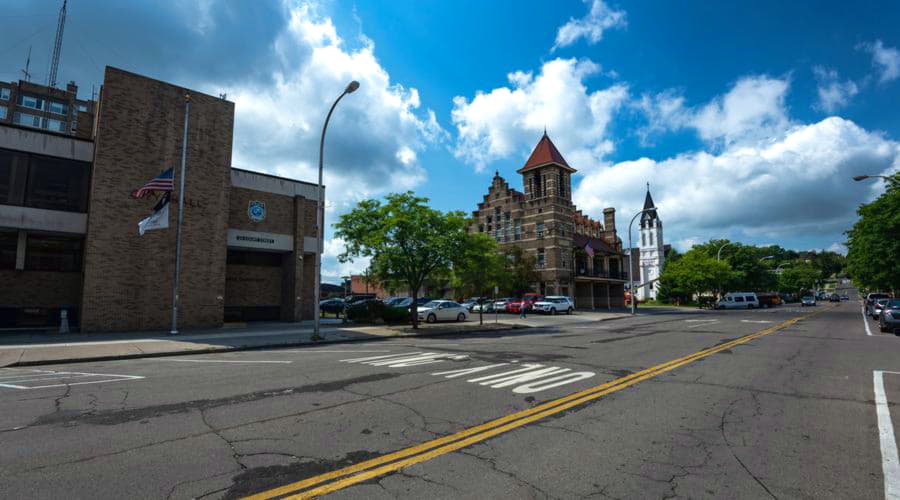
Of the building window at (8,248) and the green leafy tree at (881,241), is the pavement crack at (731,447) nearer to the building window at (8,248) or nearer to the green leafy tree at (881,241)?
the building window at (8,248)

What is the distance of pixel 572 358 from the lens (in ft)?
37.3

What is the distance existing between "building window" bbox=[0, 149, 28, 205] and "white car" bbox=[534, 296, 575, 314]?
113ft

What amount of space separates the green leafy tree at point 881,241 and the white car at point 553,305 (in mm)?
25598

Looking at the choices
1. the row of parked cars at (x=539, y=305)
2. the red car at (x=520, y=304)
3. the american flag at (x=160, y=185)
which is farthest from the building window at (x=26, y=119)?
the red car at (x=520, y=304)

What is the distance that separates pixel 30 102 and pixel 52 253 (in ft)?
152

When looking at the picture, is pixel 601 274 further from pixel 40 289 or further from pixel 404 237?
pixel 40 289

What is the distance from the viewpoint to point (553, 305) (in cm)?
3875

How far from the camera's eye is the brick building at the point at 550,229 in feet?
158

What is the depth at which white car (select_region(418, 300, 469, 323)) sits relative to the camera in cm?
2759

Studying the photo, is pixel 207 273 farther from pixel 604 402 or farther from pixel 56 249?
pixel 604 402

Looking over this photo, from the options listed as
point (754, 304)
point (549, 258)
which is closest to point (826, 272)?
point (754, 304)

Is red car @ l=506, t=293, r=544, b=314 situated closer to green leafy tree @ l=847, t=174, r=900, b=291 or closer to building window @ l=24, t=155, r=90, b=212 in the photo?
green leafy tree @ l=847, t=174, r=900, b=291

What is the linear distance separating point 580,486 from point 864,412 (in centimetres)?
562

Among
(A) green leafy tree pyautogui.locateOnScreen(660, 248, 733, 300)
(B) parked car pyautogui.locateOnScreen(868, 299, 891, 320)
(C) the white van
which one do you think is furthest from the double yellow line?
(C) the white van
